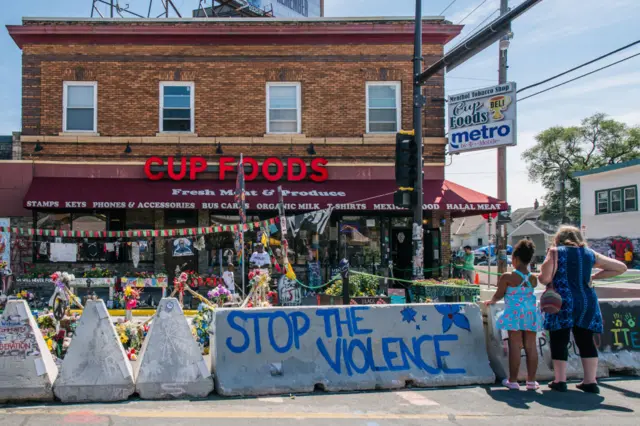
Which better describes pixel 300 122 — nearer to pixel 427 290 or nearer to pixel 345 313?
pixel 427 290

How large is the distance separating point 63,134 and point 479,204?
1158 cm

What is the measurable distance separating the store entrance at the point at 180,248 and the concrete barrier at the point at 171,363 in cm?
1018

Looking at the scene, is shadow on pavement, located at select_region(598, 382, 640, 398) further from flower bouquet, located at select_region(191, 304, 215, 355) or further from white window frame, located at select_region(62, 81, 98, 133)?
white window frame, located at select_region(62, 81, 98, 133)

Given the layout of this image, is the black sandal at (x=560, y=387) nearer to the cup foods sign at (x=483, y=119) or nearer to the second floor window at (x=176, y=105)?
the cup foods sign at (x=483, y=119)

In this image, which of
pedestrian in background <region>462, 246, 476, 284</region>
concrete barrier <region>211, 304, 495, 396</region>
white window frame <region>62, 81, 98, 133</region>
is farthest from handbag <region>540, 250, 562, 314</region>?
white window frame <region>62, 81, 98, 133</region>

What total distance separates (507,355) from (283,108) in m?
11.9

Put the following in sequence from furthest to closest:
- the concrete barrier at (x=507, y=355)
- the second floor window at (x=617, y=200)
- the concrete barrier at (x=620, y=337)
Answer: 1. the second floor window at (x=617, y=200)
2. the concrete barrier at (x=620, y=337)
3. the concrete barrier at (x=507, y=355)

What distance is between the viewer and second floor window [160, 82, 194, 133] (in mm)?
17047

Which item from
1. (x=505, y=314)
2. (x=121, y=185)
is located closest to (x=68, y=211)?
(x=121, y=185)

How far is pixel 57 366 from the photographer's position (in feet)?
20.7

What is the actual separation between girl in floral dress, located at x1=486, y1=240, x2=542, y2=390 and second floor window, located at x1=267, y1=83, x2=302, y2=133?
11.6 meters

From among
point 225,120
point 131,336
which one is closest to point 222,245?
point 225,120

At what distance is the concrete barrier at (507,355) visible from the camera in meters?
6.70

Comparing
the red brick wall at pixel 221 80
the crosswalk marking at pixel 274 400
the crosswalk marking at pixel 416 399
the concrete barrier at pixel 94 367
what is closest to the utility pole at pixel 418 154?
the red brick wall at pixel 221 80
